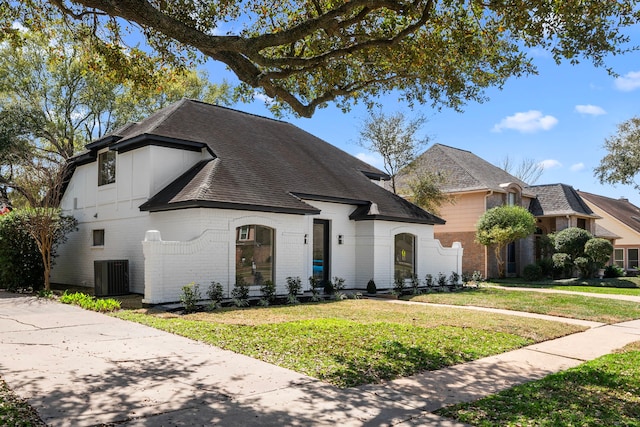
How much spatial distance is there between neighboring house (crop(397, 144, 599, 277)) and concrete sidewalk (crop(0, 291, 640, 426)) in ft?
63.9

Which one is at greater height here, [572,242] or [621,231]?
[621,231]

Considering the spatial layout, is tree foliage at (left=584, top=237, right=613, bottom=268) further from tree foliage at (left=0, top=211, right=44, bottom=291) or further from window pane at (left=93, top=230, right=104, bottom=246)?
tree foliage at (left=0, top=211, right=44, bottom=291)

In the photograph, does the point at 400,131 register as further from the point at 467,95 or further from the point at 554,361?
the point at 554,361

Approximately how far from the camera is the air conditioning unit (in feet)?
49.2

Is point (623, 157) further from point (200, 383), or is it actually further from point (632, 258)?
point (200, 383)

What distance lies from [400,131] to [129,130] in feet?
42.8

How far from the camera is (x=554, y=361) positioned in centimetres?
786

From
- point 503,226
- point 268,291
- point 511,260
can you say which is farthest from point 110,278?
point 511,260

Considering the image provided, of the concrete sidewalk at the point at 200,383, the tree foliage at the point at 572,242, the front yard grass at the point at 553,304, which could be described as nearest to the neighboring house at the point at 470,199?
the tree foliage at the point at 572,242

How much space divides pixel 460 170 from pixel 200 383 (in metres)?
26.0

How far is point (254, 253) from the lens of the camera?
14852 millimetres

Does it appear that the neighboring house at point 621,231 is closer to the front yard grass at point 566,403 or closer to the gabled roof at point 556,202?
the gabled roof at point 556,202

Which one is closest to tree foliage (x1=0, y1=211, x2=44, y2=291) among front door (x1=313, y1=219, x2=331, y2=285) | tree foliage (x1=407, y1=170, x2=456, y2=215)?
front door (x1=313, y1=219, x2=331, y2=285)

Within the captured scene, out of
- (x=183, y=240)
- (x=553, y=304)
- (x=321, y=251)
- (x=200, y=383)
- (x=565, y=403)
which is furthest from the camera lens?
(x=321, y=251)
